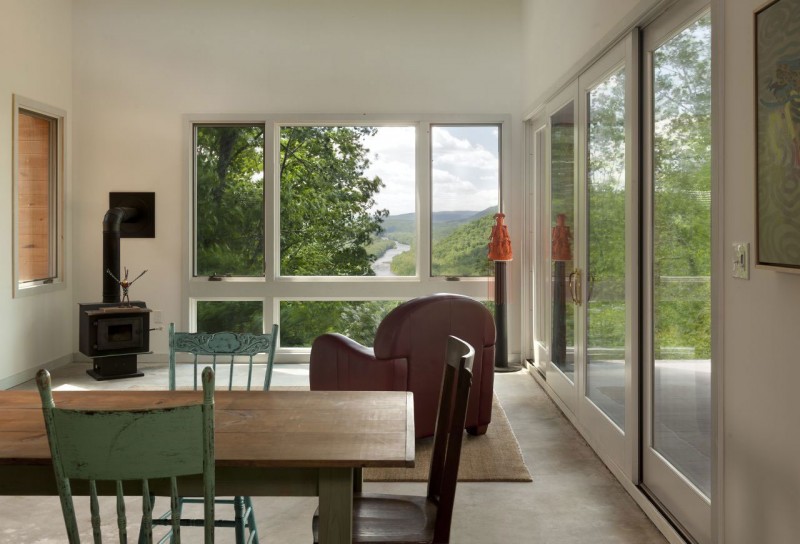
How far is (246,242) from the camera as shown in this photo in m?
7.84

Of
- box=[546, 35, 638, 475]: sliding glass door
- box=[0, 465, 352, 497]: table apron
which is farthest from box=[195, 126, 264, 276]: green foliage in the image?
box=[0, 465, 352, 497]: table apron

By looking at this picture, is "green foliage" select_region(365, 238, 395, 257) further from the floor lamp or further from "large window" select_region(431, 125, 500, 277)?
the floor lamp

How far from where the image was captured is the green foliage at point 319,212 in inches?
310

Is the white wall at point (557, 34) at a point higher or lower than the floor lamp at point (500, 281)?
higher

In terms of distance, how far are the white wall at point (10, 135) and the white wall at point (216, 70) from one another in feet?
0.72

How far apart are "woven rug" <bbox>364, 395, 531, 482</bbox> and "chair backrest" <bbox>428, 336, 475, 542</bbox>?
1335 millimetres

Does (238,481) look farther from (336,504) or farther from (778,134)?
(778,134)

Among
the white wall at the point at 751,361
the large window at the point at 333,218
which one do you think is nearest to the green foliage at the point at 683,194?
the white wall at the point at 751,361

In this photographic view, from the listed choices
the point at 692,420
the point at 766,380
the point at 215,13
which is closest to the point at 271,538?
the point at 692,420

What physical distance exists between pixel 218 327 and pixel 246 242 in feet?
2.96

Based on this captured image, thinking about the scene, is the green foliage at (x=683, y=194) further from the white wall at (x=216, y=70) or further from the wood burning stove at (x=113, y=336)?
the wood burning stove at (x=113, y=336)

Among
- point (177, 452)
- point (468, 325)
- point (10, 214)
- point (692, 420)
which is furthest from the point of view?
point (10, 214)

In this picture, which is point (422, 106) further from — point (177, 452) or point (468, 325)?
point (177, 452)

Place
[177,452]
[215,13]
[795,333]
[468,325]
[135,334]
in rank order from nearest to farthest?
1. [177,452]
2. [795,333]
3. [468,325]
4. [135,334]
5. [215,13]
